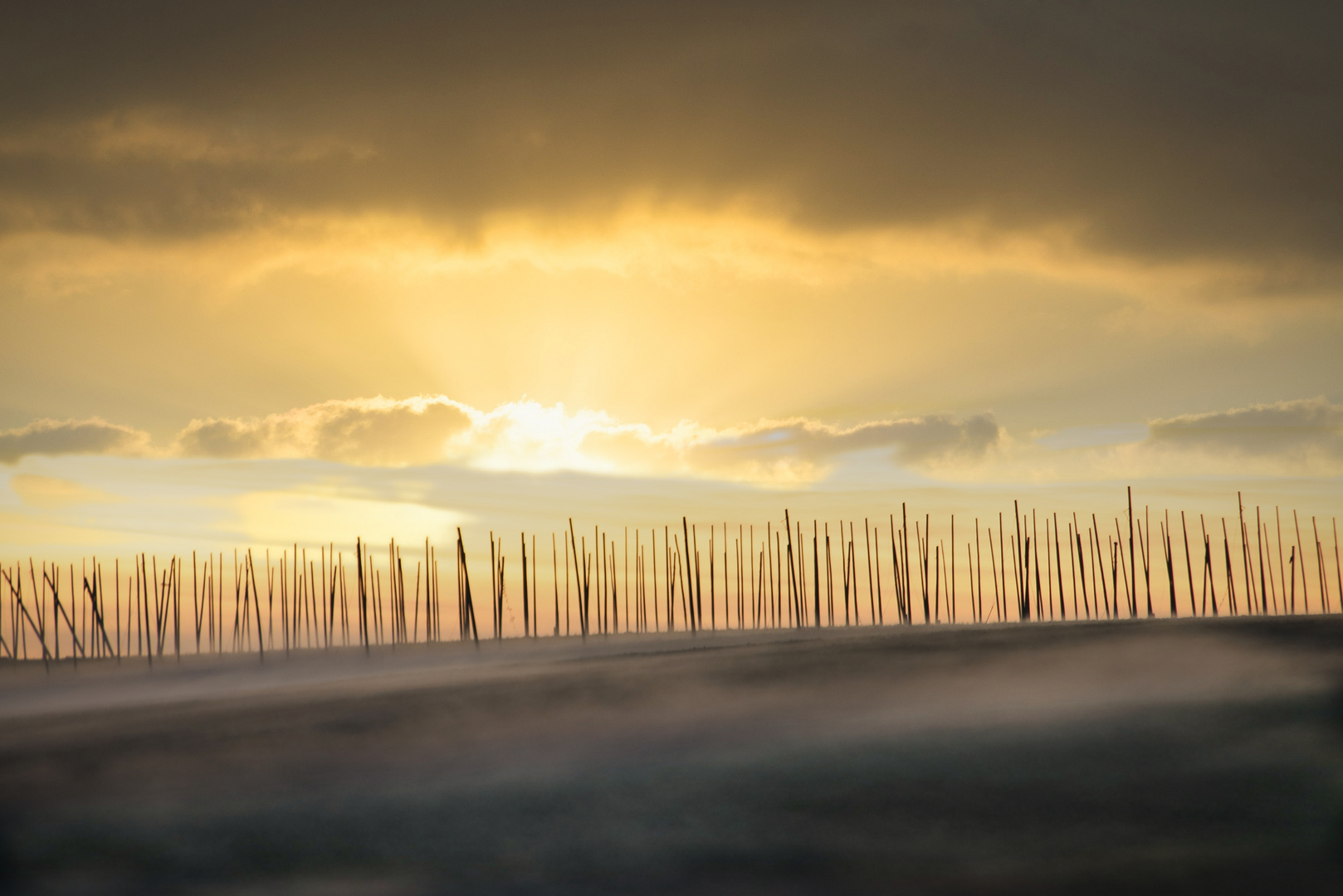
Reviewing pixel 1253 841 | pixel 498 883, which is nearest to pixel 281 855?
pixel 498 883

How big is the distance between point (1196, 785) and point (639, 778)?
11.2 feet

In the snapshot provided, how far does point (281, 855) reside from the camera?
677 cm

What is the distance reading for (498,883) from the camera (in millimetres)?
6156

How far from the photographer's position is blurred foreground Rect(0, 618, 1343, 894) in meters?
6.05

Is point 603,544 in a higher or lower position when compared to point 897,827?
higher

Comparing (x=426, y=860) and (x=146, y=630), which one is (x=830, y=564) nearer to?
(x=146, y=630)

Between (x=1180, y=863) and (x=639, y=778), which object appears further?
(x=639, y=778)

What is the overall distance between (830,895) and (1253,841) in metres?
2.32

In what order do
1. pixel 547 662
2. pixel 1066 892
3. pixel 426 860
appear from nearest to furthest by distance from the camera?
pixel 1066 892, pixel 426 860, pixel 547 662

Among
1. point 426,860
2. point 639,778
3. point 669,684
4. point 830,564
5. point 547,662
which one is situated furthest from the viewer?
point 830,564

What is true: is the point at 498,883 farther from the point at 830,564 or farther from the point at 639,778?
the point at 830,564

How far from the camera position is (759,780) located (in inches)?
275

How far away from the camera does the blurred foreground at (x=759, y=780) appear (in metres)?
6.05

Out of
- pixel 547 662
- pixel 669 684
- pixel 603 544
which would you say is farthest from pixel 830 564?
pixel 669 684
